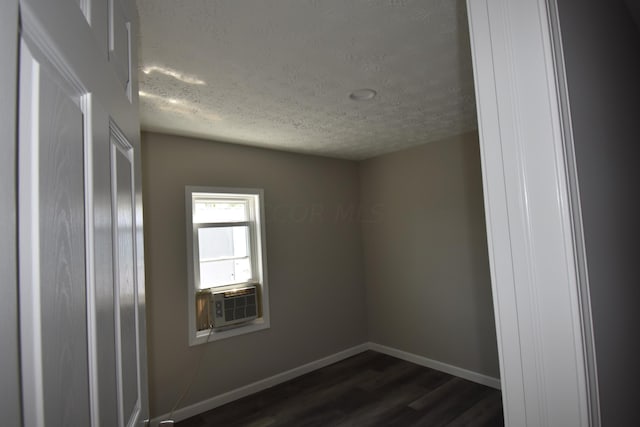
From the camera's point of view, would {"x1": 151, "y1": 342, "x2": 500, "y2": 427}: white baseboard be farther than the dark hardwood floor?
Yes

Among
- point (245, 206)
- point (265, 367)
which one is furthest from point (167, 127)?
point (265, 367)

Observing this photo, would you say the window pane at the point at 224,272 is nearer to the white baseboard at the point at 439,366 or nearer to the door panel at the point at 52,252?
the white baseboard at the point at 439,366

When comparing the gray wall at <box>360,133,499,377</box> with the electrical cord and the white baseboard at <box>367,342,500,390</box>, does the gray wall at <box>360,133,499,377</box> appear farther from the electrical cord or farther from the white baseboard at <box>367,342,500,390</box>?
the electrical cord

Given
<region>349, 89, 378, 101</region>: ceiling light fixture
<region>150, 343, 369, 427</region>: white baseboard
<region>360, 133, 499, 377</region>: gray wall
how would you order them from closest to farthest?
<region>349, 89, 378, 101</region>: ceiling light fixture < <region>150, 343, 369, 427</region>: white baseboard < <region>360, 133, 499, 377</region>: gray wall

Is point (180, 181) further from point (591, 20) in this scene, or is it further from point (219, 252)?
point (591, 20)

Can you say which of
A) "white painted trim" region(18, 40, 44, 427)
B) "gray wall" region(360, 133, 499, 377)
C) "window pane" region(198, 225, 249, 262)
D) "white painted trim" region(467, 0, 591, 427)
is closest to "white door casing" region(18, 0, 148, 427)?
"white painted trim" region(18, 40, 44, 427)

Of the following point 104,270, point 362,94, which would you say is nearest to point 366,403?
point 362,94

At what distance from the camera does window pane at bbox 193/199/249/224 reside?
3189 mm

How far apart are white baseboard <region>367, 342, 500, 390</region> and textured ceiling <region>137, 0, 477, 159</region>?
2.47 m

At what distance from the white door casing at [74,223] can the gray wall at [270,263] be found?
7.28ft

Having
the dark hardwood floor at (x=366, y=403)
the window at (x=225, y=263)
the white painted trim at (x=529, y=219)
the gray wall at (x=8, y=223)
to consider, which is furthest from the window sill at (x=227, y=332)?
the gray wall at (x=8, y=223)

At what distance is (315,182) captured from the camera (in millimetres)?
4012

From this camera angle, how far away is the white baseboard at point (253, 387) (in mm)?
2865

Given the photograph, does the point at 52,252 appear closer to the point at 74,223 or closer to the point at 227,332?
the point at 74,223
